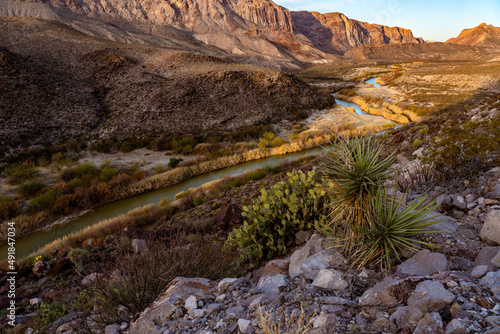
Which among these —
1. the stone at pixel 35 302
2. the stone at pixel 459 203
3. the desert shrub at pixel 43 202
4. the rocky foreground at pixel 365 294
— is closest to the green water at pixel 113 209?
the desert shrub at pixel 43 202

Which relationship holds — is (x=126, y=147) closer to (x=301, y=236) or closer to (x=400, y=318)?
(x=301, y=236)

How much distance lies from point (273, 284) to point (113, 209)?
16206 mm

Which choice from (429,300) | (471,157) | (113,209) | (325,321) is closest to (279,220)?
(325,321)

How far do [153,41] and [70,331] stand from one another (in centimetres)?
12256

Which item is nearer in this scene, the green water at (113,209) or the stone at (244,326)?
the stone at (244,326)

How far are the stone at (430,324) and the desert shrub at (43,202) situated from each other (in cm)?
1913

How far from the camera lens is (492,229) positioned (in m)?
3.07

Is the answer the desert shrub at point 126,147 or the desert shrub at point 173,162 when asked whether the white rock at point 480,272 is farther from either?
the desert shrub at point 126,147

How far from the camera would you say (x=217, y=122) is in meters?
32.2

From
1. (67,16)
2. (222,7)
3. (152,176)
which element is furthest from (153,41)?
(152,176)

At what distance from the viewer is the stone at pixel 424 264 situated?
108 inches

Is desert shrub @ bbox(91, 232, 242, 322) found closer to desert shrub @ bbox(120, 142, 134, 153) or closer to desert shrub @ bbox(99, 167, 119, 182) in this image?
desert shrub @ bbox(99, 167, 119, 182)

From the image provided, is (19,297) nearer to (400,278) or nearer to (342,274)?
(342,274)

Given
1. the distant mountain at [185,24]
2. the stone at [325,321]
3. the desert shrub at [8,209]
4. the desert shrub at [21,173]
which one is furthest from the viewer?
the distant mountain at [185,24]
